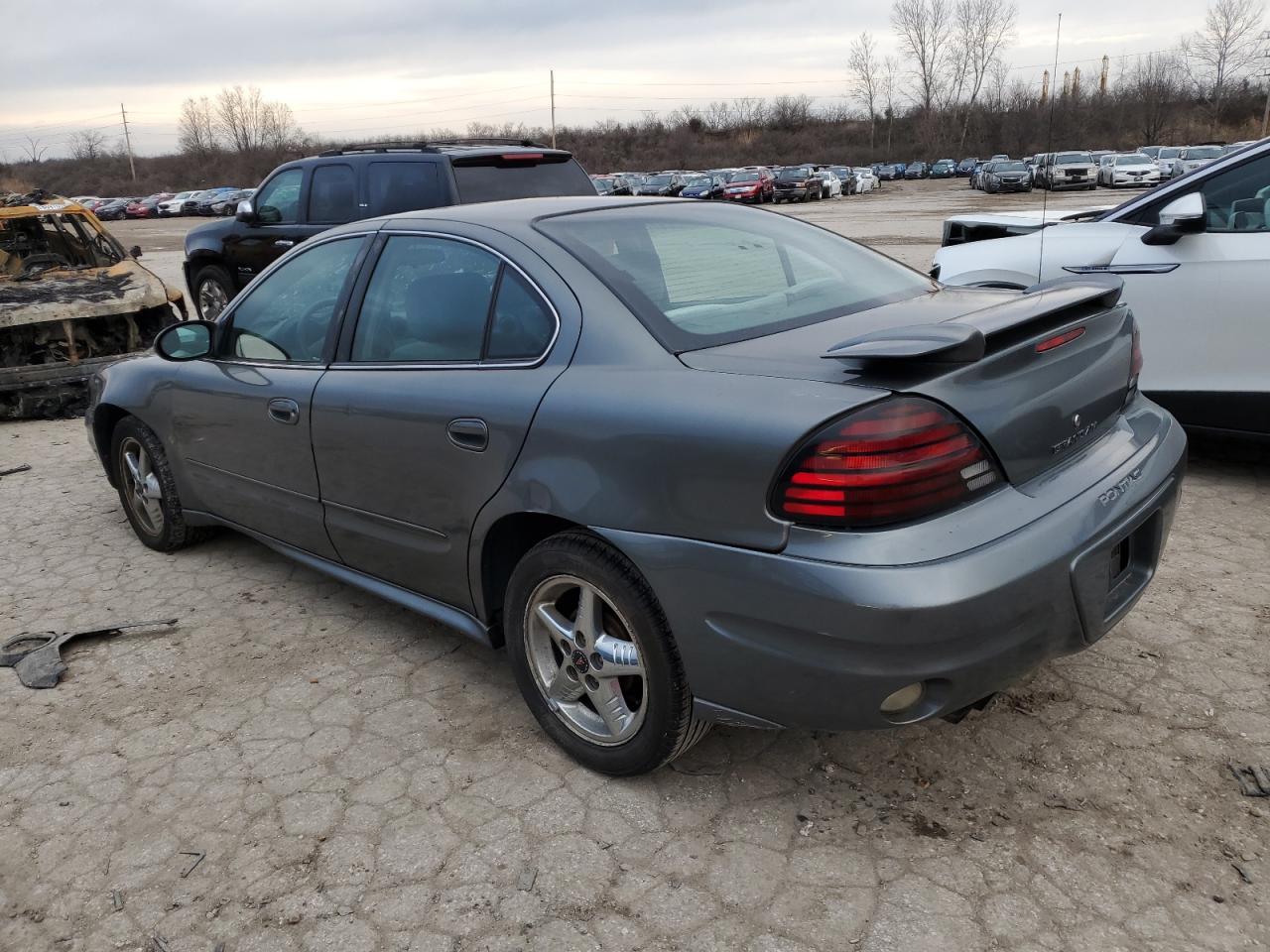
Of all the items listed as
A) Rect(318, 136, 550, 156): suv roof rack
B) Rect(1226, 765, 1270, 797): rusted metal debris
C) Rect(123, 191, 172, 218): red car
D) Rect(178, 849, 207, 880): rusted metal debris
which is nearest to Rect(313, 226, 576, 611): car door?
Rect(178, 849, 207, 880): rusted metal debris

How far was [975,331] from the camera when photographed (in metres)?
2.21

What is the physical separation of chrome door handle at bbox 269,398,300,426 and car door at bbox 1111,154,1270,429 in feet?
13.1

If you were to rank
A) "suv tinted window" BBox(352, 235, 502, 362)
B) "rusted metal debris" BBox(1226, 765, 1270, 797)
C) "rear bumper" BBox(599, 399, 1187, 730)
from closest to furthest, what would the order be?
"rear bumper" BBox(599, 399, 1187, 730), "rusted metal debris" BBox(1226, 765, 1270, 797), "suv tinted window" BBox(352, 235, 502, 362)

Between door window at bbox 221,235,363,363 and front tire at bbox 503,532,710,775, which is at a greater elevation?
door window at bbox 221,235,363,363

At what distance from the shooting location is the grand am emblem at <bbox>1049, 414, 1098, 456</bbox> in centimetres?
246

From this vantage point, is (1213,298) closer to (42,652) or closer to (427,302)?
(427,302)


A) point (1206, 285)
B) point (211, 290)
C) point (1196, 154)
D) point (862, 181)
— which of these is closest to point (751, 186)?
point (862, 181)

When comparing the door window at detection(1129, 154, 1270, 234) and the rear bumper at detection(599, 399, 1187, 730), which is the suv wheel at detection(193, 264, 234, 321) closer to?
the door window at detection(1129, 154, 1270, 234)

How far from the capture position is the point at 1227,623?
3.49 m

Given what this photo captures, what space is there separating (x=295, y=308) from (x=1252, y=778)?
3508mm

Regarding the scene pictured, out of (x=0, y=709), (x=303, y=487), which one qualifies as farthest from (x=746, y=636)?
(x=0, y=709)

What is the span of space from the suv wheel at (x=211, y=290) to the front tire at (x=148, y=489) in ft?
17.6

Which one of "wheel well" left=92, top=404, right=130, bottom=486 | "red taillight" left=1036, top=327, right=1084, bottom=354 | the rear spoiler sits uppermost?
the rear spoiler

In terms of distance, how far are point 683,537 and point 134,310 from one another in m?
7.46
